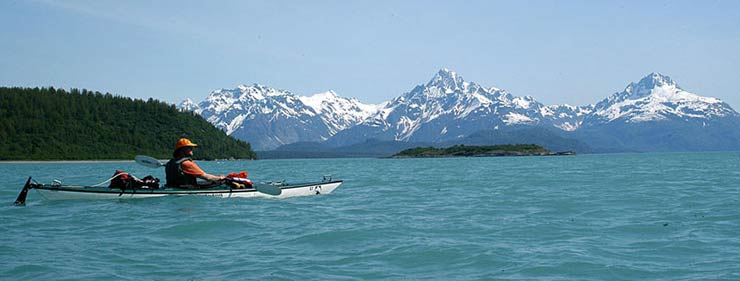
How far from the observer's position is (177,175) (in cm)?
2789

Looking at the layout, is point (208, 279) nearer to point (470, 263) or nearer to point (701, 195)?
point (470, 263)

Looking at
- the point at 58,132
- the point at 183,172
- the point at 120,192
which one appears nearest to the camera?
the point at 183,172

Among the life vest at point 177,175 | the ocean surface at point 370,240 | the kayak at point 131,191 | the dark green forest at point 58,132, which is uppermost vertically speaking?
the dark green forest at point 58,132

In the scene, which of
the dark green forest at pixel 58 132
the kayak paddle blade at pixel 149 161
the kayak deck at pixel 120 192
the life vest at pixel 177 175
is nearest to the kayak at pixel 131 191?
the kayak deck at pixel 120 192

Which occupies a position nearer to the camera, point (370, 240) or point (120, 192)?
point (370, 240)

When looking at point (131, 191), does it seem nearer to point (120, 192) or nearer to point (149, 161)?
point (120, 192)

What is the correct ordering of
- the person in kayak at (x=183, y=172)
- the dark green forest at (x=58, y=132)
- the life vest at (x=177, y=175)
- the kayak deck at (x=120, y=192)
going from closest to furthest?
the person in kayak at (x=183, y=172) → the life vest at (x=177, y=175) → the kayak deck at (x=120, y=192) → the dark green forest at (x=58, y=132)

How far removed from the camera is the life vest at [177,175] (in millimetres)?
27672

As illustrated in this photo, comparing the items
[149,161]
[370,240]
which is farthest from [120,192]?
[370,240]

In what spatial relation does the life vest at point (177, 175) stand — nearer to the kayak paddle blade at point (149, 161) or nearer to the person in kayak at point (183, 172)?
the person in kayak at point (183, 172)

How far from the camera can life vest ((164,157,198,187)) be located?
2767 cm

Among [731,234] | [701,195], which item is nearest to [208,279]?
[731,234]

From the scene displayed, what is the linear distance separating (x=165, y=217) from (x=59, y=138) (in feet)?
562

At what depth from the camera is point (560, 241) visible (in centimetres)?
1702
